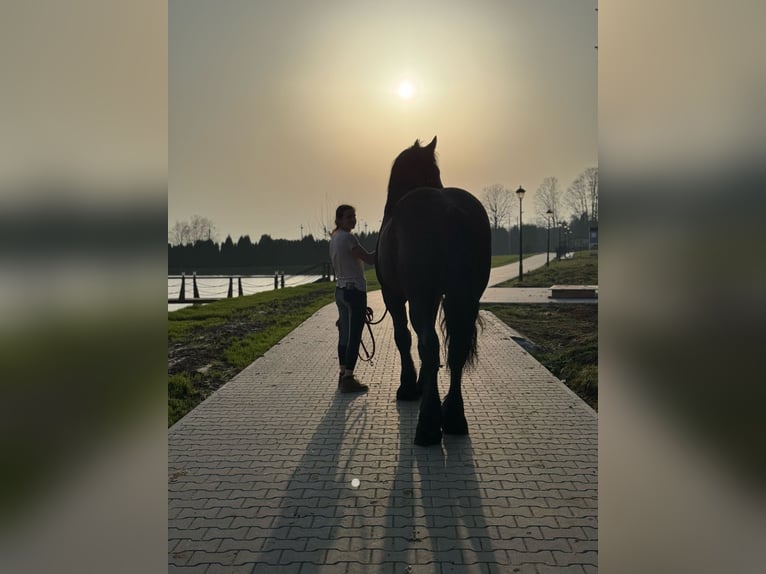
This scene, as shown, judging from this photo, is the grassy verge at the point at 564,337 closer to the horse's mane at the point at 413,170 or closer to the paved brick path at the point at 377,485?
the paved brick path at the point at 377,485

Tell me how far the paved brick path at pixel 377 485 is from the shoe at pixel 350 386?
0.51 ft

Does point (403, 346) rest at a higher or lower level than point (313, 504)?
higher

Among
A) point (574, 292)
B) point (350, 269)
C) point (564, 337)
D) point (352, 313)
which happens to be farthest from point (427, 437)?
point (574, 292)

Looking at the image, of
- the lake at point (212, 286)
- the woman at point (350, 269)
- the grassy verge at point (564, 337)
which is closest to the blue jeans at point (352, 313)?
the woman at point (350, 269)

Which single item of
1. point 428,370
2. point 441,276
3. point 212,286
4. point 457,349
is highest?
point 441,276

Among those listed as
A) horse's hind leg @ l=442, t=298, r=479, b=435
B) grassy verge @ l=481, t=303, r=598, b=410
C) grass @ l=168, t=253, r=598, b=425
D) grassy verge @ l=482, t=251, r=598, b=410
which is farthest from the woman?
grassy verge @ l=481, t=303, r=598, b=410

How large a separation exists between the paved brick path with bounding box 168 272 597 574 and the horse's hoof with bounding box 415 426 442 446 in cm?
6

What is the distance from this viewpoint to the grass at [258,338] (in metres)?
6.88

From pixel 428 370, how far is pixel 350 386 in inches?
88.3

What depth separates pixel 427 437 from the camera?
4.54 meters

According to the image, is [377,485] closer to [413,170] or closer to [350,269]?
[350,269]
